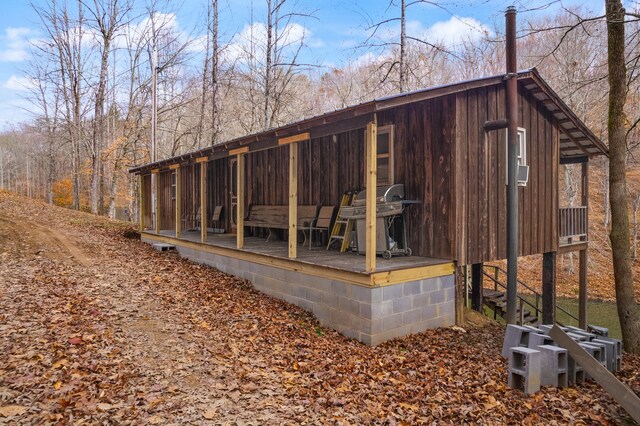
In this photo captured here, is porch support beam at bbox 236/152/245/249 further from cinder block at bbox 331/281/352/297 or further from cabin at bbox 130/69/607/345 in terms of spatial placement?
cinder block at bbox 331/281/352/297

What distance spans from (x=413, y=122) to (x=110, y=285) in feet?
20.3

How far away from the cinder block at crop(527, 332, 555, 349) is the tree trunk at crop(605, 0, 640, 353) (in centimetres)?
279

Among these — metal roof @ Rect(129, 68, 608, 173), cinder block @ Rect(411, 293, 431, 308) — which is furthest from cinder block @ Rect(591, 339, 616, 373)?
metal roof @ Rect(129, 68, 608, 173)

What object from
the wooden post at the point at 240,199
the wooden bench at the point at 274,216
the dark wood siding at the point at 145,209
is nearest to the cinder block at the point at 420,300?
the wooden bench at the point at 274,216

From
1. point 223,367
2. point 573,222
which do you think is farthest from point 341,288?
point 573,222

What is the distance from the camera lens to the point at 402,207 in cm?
702

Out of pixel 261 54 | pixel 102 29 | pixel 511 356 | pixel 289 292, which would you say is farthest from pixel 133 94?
pixel 511 356

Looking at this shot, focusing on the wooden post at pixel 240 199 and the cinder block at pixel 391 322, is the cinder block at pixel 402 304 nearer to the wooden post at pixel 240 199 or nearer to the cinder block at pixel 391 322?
the cinder block at pixel 391 322

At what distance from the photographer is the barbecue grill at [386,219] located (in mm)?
6898

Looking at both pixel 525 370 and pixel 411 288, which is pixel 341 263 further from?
pixel 525 370

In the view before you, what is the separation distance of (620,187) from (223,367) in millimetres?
6336

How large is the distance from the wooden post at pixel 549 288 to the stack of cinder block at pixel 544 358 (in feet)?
16.9

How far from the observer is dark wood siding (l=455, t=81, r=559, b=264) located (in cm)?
684

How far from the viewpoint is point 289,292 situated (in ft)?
23.5
